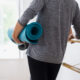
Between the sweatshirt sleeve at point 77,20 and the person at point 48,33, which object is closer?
the person at point 48,33

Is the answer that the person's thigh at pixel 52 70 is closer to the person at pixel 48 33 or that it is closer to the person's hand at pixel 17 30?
the person at pixel 48 33

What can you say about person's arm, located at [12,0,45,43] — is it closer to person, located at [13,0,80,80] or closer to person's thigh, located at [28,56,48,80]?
person, located at [13,0,80,80]

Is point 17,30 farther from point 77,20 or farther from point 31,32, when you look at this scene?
point 77,20

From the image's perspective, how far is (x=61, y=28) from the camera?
1.00 metres

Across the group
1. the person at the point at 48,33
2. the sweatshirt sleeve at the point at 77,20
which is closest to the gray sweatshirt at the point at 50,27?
the person at the point at 48,33

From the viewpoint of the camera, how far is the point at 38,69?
982 millimetres

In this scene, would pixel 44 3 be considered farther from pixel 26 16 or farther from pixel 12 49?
pixel 12 49

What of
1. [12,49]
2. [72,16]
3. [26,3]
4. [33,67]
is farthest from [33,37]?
[12,49]

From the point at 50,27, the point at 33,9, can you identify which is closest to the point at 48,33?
the point at 50,27

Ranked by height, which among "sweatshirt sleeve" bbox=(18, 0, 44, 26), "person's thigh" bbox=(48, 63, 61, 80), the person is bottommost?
"person's thigh" bbox=(48, 63, 61, 80)

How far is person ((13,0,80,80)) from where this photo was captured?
93cm

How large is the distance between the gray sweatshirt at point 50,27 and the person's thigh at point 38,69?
0.09 feet

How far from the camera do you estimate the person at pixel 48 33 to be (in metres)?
0.93

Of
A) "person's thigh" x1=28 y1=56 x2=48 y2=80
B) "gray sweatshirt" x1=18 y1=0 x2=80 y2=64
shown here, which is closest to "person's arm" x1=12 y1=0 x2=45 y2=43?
"gray sweatshirt" x1=18 y1=0 x2=80 y2=64
